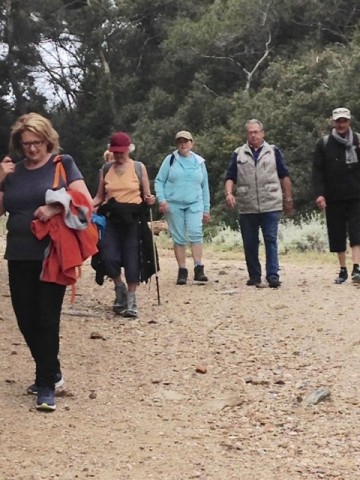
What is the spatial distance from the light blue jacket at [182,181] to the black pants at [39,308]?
4743mm

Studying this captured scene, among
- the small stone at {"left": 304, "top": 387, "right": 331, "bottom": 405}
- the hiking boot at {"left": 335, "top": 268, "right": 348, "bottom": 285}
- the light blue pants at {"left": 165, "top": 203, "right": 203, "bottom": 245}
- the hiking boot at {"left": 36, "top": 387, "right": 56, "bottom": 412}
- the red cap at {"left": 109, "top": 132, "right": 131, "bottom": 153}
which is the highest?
the red cap at {"left": 109, "top": 132, "right": 131, "bottom": 153}

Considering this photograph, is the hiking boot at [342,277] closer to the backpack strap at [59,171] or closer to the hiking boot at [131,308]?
the hiking boot at [131,308]

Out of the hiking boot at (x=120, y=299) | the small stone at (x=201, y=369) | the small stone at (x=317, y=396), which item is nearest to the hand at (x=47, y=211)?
the small stone at (x=201, y=369)

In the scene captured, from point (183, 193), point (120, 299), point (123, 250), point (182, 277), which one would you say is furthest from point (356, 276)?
point (123, 250)

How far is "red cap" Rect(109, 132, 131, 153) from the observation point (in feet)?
25.0

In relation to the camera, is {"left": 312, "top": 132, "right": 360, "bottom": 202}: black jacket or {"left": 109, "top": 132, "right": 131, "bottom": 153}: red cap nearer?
{"left": 109, "top": 132, "right": 131, "bottom": 153}: red cap

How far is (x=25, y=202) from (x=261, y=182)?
4773mm

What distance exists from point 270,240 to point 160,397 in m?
4.23

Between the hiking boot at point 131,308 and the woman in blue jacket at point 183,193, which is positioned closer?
the hiking boot at point 131,308

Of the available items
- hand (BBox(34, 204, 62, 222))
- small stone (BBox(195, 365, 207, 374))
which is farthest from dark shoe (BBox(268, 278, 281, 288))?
hand (BBox(34, 204, 62, 222))

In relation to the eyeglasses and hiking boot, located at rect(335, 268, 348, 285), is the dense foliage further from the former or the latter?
the eyeglasses

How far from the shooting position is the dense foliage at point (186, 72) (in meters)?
26.3

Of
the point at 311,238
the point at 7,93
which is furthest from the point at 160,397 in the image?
the point at 7,93

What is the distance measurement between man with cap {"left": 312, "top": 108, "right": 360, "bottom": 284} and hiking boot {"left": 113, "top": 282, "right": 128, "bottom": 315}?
2.46m
